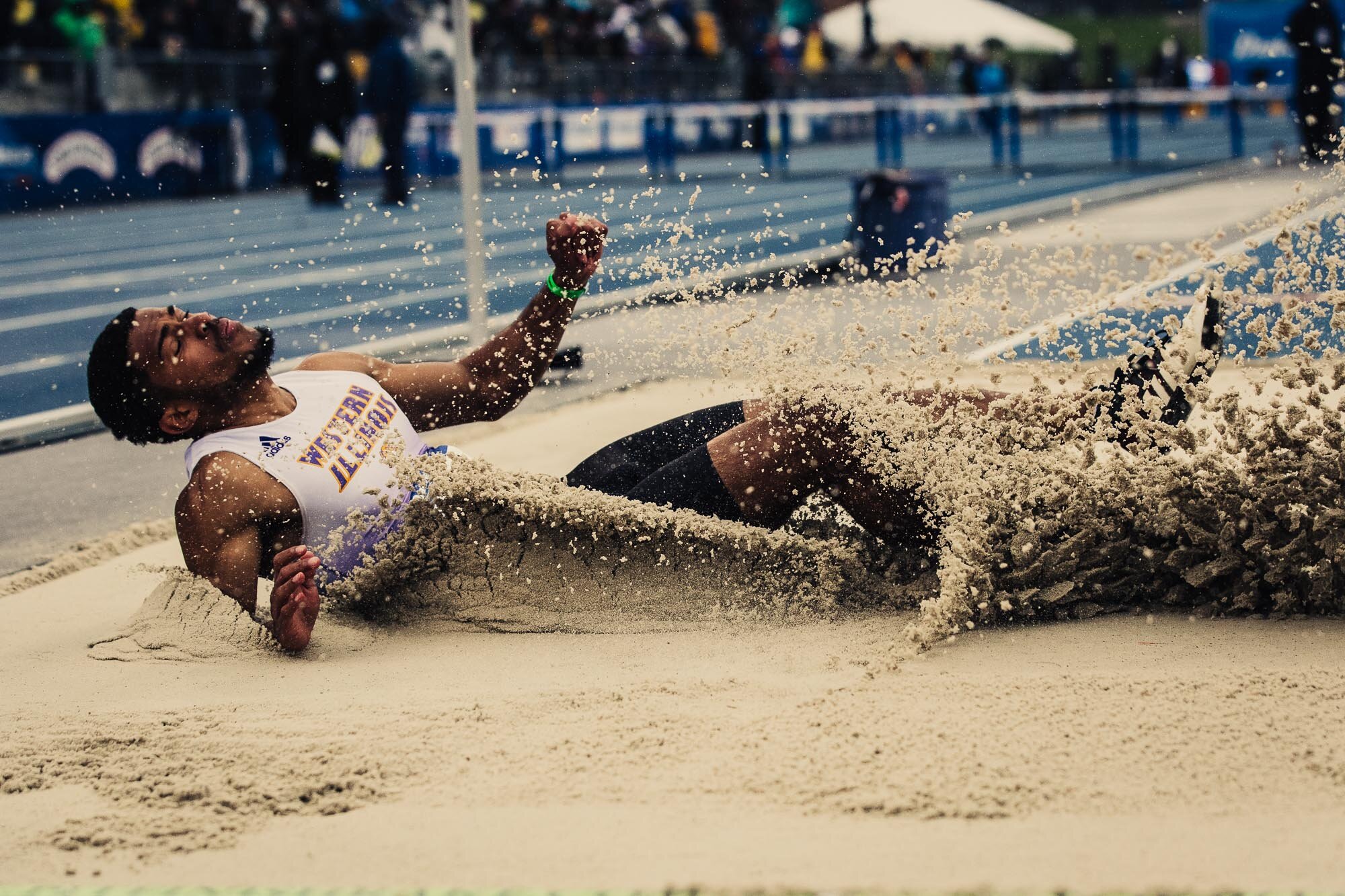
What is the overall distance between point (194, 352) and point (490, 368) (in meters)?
0.74

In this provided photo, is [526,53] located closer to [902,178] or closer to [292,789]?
[902,178]

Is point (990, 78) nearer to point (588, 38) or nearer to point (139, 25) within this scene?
point (588, 38)

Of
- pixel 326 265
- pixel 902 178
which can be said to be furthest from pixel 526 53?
pixel 902 178

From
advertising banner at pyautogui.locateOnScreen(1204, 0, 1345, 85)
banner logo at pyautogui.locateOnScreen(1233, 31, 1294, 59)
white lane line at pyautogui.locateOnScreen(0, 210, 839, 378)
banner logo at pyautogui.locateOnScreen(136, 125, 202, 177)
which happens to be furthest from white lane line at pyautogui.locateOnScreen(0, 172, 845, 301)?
banner logo at pyautogui.locateOnScreen(1233, 31, 1294, 59)

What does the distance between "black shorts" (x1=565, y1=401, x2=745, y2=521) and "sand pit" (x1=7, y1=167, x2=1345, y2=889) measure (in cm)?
7

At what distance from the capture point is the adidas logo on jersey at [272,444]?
3.36m

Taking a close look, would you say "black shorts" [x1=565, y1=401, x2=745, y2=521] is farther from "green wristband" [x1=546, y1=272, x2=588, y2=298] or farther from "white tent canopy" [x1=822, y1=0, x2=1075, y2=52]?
"white tent canopy" [x1=822, y1=0, x2=1075, y2=52]

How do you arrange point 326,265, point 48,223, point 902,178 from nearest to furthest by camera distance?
point 902,178 → point 326,265 → point 48,223

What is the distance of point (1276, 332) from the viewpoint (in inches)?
130

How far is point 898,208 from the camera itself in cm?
1123

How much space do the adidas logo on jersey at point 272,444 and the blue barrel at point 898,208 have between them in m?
8.17

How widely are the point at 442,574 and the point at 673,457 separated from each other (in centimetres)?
64

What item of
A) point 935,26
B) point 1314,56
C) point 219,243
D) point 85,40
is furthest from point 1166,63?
point 219,243

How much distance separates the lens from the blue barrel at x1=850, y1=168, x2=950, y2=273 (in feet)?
36.8
